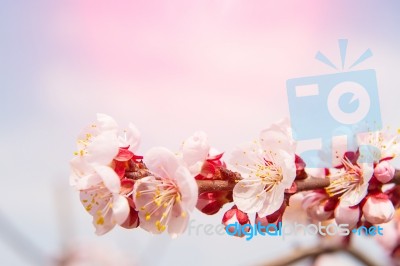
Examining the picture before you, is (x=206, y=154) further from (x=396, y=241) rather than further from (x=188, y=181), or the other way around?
(x=396, y=241)

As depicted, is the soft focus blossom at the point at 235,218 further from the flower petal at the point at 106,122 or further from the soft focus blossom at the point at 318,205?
the flower petal at the point at 106,122

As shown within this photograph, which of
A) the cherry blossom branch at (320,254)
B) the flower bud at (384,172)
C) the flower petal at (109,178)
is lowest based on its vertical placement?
the cherry blossom branch at (320,254)

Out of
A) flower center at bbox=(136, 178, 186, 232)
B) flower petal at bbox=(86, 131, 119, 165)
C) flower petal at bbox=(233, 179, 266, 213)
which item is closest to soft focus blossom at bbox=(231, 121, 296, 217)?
flower petal at bbox=(233, 179, 266, 213)

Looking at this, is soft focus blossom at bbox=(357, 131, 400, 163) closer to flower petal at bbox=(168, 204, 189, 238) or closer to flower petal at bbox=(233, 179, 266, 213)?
flower petal at bbox=(233, 179, 266, 213)

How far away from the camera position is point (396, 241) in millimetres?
1524

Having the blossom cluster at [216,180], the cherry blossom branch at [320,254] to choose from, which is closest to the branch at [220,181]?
the blossom cluster at [216,180]

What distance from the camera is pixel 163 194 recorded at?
896 mm

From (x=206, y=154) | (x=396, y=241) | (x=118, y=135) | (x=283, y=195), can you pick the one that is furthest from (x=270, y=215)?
(x=396, y=241)

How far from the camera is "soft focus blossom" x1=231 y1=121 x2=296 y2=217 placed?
3.03ft

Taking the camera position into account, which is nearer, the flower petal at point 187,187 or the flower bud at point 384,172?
the flower petal at point 187,187

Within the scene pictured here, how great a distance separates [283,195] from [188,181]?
0.59 feet

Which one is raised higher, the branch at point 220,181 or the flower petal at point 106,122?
the flower petal at point 106,122

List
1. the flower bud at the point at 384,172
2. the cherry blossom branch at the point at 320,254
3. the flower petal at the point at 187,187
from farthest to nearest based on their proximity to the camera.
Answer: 1. the cherry blossom branch at the point at 320,254
2. the flower bud at the point at 384,172
3. the flower petal at the point at 187,187

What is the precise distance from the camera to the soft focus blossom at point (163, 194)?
0.86m
